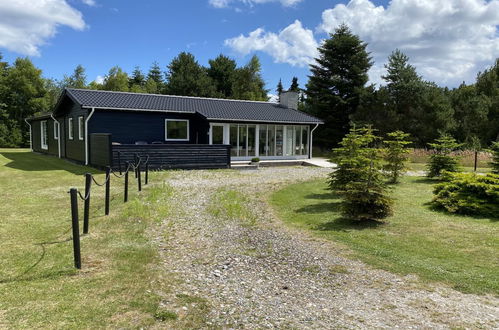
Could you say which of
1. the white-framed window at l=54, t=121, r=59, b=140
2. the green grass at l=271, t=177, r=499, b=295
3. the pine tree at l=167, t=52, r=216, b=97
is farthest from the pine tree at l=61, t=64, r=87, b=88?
the green grass at l=271, t=177, r=499, b=295

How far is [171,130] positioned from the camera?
19.5 metres

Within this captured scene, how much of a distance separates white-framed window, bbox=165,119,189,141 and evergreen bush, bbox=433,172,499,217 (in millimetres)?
13775

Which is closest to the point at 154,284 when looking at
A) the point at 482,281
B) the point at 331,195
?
the point at 482,281

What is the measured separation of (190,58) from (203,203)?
41.7 metres

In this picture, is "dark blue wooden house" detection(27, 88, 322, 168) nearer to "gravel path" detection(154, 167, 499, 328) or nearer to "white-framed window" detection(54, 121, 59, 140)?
"white-framed window" detection(54, 121, 59, 140)

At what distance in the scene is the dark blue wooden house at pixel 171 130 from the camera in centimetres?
1645

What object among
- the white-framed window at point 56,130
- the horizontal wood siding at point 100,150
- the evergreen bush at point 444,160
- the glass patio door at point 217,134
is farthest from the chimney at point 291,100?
the white-framed window at point 56,130

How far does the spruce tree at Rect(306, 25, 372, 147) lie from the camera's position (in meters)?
33.6

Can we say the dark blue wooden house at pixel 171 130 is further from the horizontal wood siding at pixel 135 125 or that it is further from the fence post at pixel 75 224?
the fence post at pixel 75 224

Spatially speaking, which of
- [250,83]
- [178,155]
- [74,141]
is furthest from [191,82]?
[178,155]

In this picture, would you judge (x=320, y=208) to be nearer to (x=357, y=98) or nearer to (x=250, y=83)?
(x=357, y=98)

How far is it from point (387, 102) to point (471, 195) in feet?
78.7

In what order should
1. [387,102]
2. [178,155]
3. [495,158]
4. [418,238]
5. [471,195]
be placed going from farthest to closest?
[387,102], [178,155], [495,158], [471,195], [418,238]

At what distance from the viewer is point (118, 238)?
237 inches
